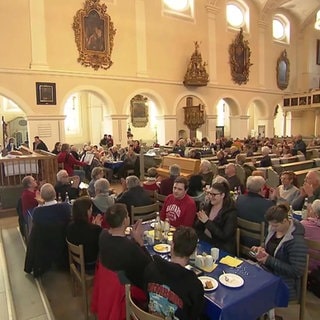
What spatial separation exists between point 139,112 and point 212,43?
5.74 m

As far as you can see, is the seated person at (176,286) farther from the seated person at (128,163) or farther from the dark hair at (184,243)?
the seated person at (128,163)

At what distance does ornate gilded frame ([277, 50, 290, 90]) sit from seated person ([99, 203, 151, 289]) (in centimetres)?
1941

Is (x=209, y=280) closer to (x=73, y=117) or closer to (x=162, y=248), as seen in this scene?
(x=162, y=248)

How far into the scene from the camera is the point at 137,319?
2053 mm

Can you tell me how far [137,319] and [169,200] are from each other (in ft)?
6.80

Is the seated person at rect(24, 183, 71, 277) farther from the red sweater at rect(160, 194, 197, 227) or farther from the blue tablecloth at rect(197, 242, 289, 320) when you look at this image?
the blue tablecloth at rect(197, 242, 289, 320)

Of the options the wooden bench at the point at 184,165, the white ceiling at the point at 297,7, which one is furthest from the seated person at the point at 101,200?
the white ceiling at the point at 297,7

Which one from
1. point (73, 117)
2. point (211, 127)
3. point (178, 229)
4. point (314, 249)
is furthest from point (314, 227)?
point (73, 117)

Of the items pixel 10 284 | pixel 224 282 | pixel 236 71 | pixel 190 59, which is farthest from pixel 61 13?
pixel 224 282

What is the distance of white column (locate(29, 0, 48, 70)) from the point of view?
36.5 ft

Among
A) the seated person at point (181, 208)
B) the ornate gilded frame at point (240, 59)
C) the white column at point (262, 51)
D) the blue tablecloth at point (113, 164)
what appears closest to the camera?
the seated person at point (181, 208)

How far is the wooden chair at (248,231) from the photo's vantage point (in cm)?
320

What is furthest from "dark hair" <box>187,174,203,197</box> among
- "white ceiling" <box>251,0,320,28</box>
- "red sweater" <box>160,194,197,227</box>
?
"white ceiling" <box>251,0,320,28</box>

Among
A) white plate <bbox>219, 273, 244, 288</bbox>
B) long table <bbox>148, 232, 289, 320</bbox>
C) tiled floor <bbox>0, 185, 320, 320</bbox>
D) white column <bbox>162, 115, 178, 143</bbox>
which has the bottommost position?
tiled floor <bbox>0, 185, 320, 320</bbox>
